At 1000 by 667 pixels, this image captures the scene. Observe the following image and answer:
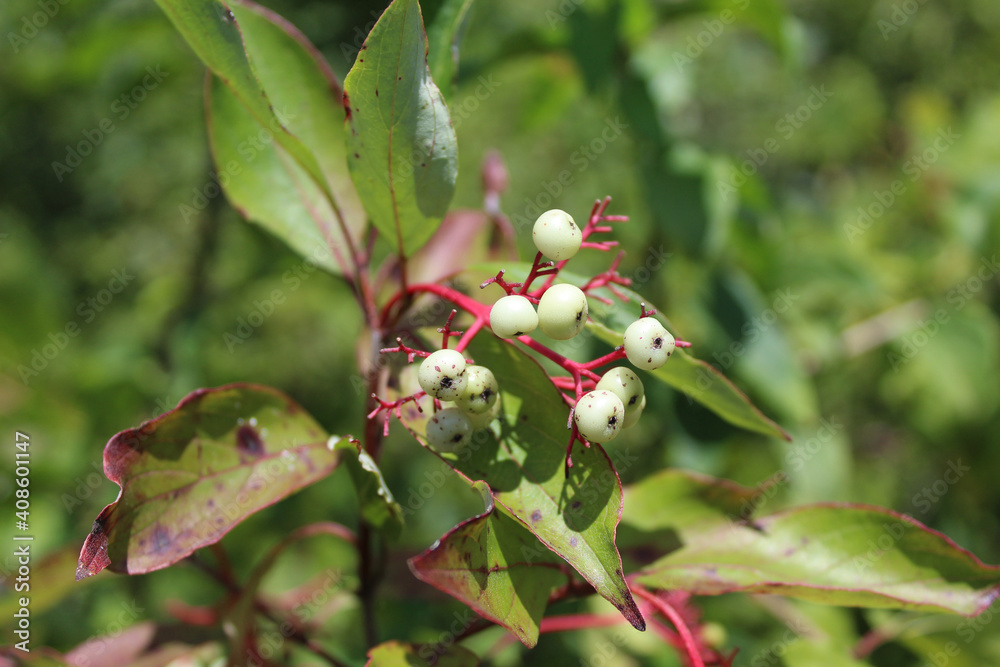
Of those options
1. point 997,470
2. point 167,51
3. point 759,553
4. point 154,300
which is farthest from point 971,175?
point 154,300

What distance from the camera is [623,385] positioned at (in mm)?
658

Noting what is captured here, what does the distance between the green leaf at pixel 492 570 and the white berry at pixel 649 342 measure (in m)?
0.18

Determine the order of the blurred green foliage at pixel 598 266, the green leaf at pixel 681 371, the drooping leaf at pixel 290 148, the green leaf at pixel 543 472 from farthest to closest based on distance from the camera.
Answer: the blurred green foliage at pixel 598 266 < the drooping leaf at pixel 290 148 < the green leaf at pixel 681 371 < the green leaf at pixel 543 472

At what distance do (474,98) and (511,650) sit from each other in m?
2.02

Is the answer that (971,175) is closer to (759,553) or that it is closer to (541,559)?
(759,553)

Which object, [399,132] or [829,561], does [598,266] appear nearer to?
[829,561]

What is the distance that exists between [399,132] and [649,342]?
0.30 metres

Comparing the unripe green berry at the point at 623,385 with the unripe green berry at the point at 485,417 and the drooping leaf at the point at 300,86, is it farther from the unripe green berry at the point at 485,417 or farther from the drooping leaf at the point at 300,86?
the drooping leaf at the point at 300,86

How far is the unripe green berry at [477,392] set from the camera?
65cm

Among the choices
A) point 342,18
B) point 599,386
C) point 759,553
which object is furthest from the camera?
point 342,18

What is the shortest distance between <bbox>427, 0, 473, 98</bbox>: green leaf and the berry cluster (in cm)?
24

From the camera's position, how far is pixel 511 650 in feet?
4.31

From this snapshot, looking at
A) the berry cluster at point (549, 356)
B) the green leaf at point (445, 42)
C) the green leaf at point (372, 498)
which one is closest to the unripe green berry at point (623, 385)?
the berry cluster at point (549, 356)

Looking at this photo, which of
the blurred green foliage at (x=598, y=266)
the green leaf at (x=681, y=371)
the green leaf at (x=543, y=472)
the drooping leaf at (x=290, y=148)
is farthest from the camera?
the blurred green foliage at (x=598, y=266)
